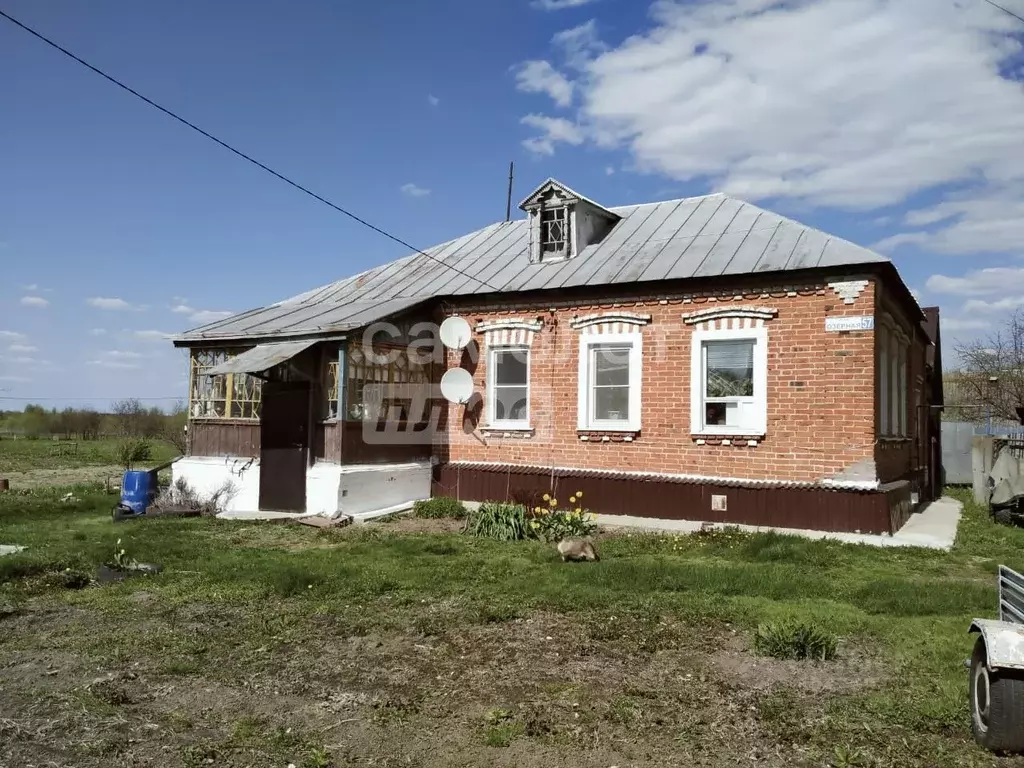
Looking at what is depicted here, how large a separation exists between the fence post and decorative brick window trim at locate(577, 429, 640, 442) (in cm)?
822

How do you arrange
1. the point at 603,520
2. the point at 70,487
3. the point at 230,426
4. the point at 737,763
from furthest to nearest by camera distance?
1. the point at 70,487
2. the point at 230,426
3. the point at 603,520
4. the point at 737,763

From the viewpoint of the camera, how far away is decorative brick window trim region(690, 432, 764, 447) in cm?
1191

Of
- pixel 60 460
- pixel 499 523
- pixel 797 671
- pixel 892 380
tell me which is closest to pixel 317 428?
pixel 499 523

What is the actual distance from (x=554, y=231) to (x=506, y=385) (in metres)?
3.26

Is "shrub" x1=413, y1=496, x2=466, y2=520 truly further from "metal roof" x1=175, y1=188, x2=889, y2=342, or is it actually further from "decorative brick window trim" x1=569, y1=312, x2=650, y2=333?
"decorative brick window trim" x1=569, y1=312, x2=650, y2=333

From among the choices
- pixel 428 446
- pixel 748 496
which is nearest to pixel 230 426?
pixel 428 446

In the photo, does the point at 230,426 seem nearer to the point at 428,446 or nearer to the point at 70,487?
the point at 428,446

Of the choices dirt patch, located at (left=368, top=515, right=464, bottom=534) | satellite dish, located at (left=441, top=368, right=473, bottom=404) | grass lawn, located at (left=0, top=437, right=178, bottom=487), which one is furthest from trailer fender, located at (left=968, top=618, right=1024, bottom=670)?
grass lawn, located at (left=0, top=437, right=178, bottom=487)

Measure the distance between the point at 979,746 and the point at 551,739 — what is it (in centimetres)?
226

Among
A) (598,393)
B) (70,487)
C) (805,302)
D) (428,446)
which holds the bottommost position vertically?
(70,487)

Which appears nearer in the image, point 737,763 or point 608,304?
point 737,763

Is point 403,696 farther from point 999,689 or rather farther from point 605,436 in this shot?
point 605,436

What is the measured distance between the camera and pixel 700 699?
4777mm

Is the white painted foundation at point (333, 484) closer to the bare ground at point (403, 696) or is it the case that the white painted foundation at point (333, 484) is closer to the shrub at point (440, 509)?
the shrub at point (440, 509)
